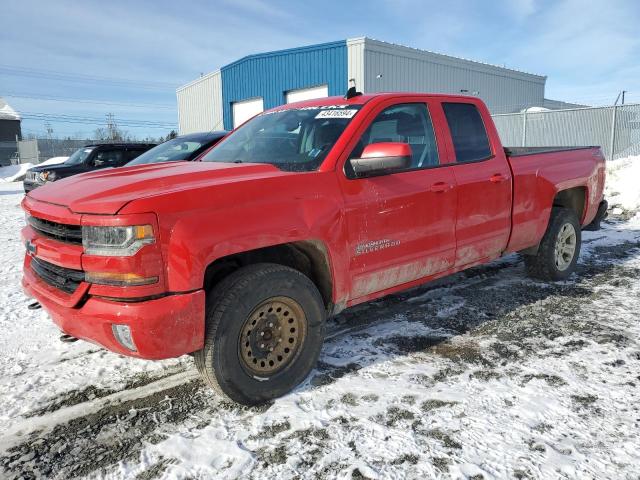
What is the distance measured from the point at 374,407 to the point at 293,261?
106cm

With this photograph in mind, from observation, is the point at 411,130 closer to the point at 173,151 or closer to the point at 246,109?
the point at 173,151

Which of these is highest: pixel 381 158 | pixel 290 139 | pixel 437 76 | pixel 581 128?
pixel 437 76

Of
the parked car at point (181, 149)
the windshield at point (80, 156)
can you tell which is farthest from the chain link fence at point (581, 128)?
the windshield at point (80, 156)

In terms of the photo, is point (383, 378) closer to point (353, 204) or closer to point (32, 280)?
point (353, 204)

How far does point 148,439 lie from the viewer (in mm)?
2633

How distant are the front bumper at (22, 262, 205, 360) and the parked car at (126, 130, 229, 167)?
17.5ft

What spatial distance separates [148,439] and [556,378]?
2531 mm

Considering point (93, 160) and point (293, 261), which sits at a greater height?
point (93, 160)

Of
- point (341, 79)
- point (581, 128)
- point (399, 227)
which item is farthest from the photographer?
point (341, 79)

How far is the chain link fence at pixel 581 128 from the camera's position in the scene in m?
15.7

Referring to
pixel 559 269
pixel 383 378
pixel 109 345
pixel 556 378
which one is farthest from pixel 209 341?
pixel 559 269

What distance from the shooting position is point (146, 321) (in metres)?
2.46

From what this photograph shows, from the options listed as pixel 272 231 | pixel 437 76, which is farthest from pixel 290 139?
pixel 437 76

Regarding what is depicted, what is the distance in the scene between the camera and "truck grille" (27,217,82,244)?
2650 mm
